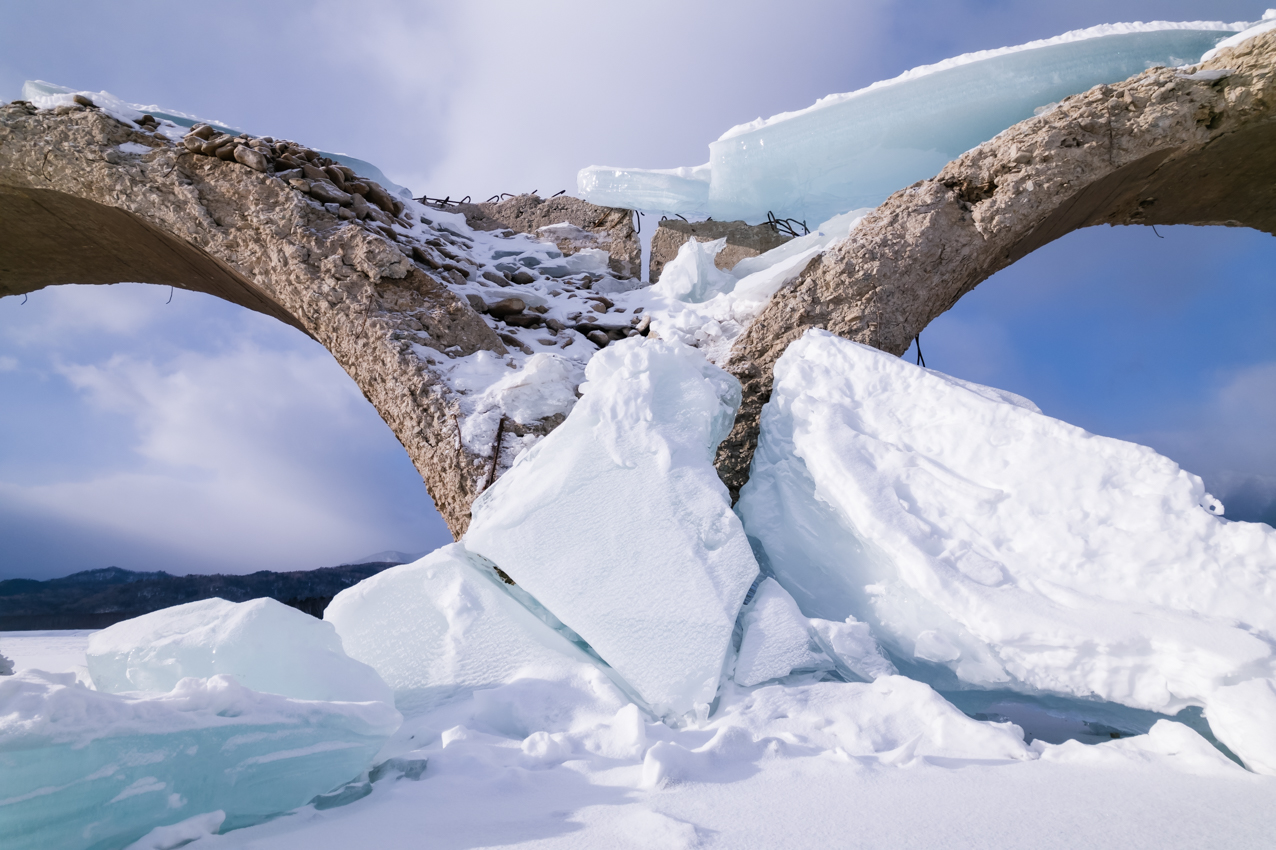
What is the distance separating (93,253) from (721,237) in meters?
3.99

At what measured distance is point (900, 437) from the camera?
232 centimetres

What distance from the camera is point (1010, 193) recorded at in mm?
2992

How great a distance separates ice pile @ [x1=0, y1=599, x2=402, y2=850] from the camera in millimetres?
1016

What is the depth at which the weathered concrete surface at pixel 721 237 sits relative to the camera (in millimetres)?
4684

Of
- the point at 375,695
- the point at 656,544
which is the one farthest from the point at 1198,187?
the point at 375,695

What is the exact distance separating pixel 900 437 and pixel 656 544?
97 cm

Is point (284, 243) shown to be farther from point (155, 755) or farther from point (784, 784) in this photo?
point (784, 784)

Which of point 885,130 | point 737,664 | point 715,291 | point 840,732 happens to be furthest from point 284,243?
point 885,130

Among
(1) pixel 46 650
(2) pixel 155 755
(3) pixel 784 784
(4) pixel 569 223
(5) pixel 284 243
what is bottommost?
(1) pixel 46 650

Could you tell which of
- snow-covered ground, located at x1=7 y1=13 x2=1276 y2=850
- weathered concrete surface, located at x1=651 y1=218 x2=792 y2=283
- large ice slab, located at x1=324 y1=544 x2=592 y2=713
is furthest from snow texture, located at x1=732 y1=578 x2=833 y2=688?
weathered concrete surface, located at x1=651 y1=218 x2=792 y2=283

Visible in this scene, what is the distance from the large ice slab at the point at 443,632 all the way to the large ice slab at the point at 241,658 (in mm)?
296

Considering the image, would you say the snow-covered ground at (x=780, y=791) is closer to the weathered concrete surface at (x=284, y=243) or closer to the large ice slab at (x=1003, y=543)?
the large ice slab at (x=1003, y=543)

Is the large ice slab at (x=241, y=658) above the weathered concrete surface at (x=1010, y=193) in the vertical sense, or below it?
below

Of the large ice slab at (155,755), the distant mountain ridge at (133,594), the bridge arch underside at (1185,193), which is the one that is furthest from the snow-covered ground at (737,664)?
the distant mountain ridge at (133,594)
